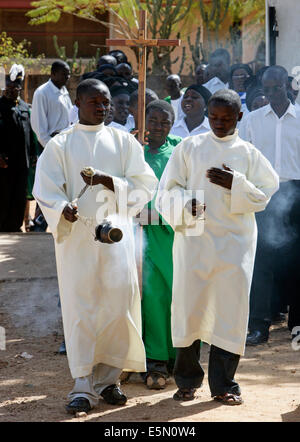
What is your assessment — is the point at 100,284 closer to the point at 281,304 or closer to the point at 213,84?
the point at 281,304

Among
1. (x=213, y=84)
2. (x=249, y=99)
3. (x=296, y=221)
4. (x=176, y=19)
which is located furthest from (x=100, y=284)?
(x=176, y=19)

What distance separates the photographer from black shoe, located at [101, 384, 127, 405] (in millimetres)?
5852

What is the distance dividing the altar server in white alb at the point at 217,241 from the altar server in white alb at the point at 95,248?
27 centimetres

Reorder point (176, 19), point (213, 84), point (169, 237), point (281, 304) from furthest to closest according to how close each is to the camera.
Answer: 1. point (176, 19)
2. point (213, 84)
3. point (281, 304)
4. point (169, 237)

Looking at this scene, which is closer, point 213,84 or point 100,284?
point 100,284

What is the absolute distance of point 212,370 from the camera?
5.88 m

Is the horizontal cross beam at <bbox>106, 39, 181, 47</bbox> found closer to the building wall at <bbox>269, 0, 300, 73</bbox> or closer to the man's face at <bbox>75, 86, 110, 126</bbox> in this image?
the man's face at <bbox>75, 86, 110, 126</bbox>

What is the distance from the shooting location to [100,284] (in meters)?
5.81

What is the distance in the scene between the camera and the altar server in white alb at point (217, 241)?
227 inches

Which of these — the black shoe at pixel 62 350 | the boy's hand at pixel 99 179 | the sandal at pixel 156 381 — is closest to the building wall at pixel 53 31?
the black shoe at pixel 62 350

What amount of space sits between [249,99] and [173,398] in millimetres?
4497

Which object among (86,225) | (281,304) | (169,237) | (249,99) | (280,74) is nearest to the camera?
(86,225)

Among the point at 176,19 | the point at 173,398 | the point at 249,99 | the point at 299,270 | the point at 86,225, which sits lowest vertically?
the point at 173,398

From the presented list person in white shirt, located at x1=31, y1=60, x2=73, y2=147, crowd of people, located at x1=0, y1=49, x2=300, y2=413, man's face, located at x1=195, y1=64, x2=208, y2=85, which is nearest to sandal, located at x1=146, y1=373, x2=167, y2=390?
crowd of people, located at x1=0, y1=49, x2=300, y2=413
